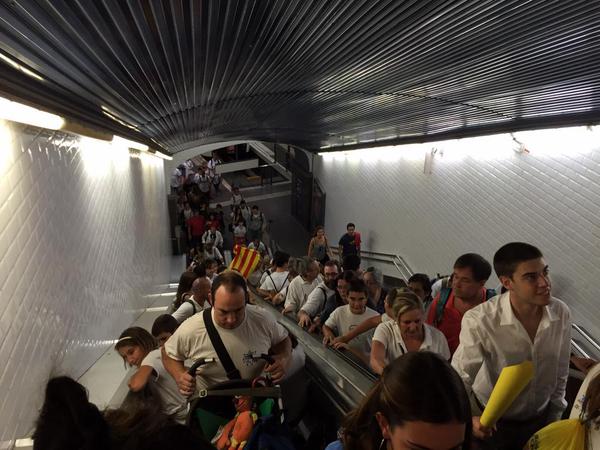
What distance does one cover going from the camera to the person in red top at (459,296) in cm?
269

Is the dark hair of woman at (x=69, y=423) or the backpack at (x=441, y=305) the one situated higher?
the dark hair of woman at (x=69, y=423)

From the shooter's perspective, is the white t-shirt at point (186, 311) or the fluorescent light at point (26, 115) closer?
the fluorescent light at point (26, 115)

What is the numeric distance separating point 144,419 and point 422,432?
0.70m

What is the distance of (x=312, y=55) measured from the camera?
146 inches

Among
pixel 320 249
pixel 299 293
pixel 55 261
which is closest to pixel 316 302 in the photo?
pixel 299 293

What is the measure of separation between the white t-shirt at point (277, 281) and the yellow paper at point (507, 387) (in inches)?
167

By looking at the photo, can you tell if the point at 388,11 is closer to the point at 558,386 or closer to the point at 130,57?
the point at 130,57

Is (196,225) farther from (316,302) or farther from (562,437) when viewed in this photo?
(562,437)

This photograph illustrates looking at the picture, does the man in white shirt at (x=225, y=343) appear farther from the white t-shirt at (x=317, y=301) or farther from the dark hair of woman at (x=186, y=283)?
the dark hair of woman at (x=186, y=283)

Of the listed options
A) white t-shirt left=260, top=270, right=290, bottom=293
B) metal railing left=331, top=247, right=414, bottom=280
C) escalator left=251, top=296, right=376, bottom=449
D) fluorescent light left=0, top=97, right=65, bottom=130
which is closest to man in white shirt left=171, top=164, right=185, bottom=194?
metal railing left=331, top=247, right=414, bottom=280

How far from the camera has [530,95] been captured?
4.07 meters

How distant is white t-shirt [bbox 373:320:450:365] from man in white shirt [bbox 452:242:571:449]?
477 millimetres

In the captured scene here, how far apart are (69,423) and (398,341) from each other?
5.70 ft

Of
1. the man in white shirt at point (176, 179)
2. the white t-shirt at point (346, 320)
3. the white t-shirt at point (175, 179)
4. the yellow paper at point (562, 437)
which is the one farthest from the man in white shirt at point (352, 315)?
the white t-shirt at point (175, 179)
